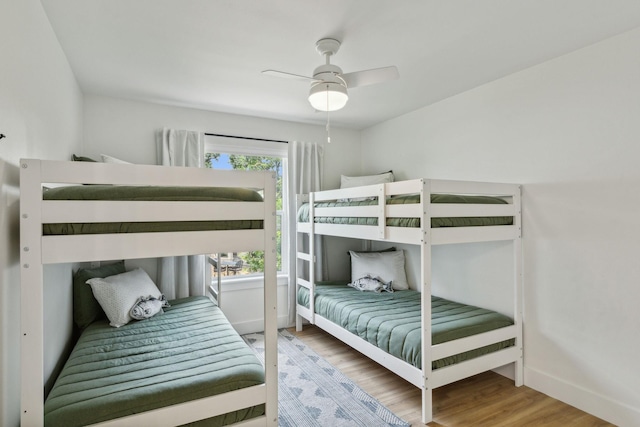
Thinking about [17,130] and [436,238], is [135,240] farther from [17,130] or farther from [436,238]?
[436,238]

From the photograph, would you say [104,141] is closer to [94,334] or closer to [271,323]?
[94,334]

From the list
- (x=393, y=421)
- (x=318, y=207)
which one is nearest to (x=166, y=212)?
(x=393, y=421)

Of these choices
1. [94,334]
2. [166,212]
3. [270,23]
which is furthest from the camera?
[94,334]

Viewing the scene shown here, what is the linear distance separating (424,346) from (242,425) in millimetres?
1170

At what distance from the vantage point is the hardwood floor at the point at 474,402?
2104 millimetres

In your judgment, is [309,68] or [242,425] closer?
[242,425]

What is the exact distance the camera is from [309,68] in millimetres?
2512

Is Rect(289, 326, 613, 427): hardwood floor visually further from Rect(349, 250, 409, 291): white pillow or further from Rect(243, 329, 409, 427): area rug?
Rect(349, 250, 409, 291): white pillow

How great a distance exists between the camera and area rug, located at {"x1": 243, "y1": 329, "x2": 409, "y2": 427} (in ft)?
6.89

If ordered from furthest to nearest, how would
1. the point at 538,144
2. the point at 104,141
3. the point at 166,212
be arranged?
the point at 104,141, the point at 538,144, the point at 166,212

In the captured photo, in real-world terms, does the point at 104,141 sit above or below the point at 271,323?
above

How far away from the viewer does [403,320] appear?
2469 mm

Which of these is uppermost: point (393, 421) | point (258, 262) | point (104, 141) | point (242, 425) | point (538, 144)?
point (104, 141)

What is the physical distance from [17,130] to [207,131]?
215 cm
